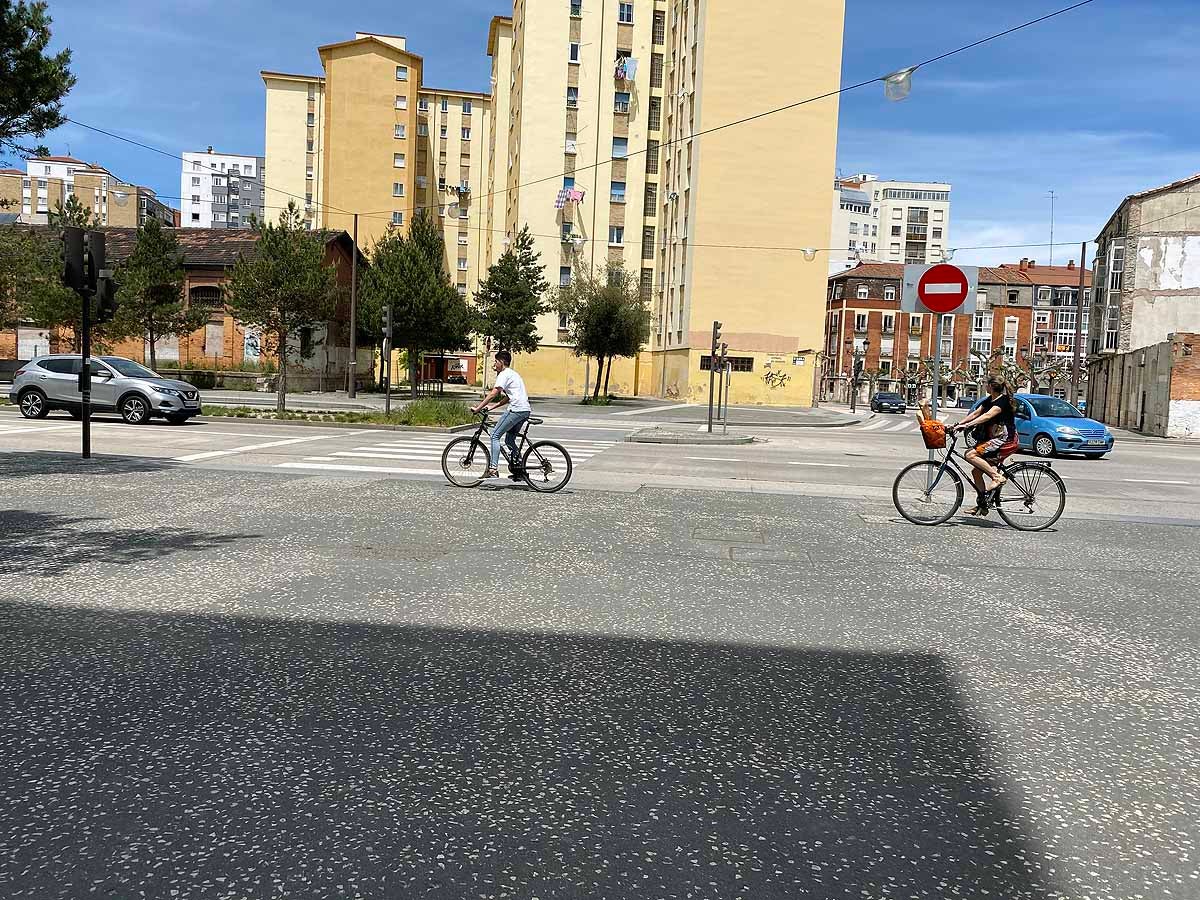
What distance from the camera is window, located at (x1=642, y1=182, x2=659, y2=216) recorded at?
6128 cm

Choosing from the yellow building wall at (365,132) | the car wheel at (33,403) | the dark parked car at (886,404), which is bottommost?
the dark parked car at (886,404)

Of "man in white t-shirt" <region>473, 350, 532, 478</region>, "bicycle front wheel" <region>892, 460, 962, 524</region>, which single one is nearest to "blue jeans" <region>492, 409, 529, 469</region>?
"man in white t-shirt" <region>473, 350, 532, 478</region>

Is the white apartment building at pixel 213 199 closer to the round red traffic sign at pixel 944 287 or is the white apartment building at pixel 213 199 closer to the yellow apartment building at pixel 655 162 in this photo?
the yellow apartment building at pixel 655 162

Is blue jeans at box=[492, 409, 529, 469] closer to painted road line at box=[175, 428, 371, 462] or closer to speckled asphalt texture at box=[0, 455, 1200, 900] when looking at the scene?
speckled asphalt texture at box=[0, 455, 1200, 900]

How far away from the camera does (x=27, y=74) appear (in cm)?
1239

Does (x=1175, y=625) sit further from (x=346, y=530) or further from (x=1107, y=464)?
(x=1107, y=464)

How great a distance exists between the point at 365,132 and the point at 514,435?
250 ft

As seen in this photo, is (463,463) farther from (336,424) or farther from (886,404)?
(886,404)

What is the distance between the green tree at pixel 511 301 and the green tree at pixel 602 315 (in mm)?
1478

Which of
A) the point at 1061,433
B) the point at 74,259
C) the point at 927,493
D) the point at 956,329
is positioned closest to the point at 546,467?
the point at 927,493

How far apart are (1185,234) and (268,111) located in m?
73.4

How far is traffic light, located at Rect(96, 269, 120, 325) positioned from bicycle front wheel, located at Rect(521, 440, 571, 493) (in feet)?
21.3

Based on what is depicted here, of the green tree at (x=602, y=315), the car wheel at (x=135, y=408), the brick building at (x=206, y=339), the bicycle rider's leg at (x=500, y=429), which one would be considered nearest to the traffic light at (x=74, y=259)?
the bicycle rider's leg at (x=500, y=429)

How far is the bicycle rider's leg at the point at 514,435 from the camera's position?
1182 cm
